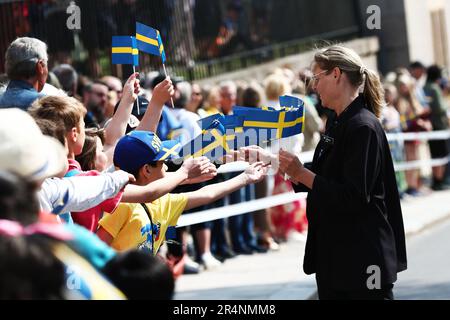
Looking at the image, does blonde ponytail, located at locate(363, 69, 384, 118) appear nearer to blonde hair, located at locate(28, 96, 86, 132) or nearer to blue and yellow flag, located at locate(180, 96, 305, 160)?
blue and yellow flag, located at locate(180, 96, 305, 160)

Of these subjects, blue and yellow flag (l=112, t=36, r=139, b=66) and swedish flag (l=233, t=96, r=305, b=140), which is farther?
blue and yellow flag (l=112, t=36, r=139, b=66)

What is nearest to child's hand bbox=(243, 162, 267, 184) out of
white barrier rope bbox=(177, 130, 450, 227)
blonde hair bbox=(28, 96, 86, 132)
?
blonde hair bbox=(28, 96, 86, 132)

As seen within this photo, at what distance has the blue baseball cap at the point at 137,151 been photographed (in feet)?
19.8

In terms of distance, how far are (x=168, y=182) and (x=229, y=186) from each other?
0.83 meters

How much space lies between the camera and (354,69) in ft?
19.5

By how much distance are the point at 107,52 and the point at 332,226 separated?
8042 millimetres

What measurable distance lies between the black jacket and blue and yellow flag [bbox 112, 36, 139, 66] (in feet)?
5.03

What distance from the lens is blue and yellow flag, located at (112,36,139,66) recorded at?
6891mm

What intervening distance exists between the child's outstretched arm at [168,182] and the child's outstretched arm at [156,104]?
2.37 ft

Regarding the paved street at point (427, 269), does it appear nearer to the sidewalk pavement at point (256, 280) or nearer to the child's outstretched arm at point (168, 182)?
the sidewalk pavement at point (256, 280)

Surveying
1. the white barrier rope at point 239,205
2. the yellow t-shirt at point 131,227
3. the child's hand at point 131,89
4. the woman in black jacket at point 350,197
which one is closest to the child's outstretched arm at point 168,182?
the yellow t-shirt at point 131,227

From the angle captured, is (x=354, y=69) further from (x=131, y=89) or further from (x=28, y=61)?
(x=28, y=61)

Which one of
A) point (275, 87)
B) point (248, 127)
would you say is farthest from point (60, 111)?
point (275, 87)

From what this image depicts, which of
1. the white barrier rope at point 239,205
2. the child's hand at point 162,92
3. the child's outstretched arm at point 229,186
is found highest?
the child's hand at point 162,92
